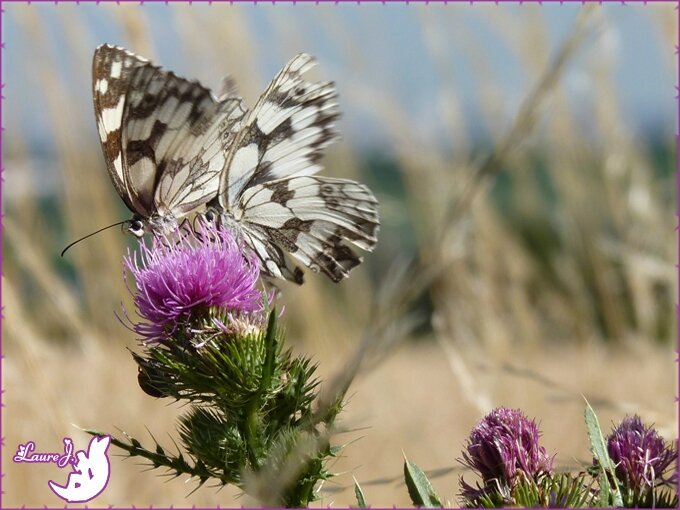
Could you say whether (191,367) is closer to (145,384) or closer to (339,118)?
(145,384)

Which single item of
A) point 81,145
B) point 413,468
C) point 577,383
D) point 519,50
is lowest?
point 577,383

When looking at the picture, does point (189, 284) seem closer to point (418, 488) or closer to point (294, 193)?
point (294, 193)

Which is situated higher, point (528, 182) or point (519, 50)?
point (519, 50)

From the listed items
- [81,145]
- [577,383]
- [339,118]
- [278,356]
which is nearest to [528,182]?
[577,383]

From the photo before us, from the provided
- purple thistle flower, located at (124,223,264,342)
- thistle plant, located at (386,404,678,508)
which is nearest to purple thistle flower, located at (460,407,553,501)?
thistle plant, located at (386,404,678,508)

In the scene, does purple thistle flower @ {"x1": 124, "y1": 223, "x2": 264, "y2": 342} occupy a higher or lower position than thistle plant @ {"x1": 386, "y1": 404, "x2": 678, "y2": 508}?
higher

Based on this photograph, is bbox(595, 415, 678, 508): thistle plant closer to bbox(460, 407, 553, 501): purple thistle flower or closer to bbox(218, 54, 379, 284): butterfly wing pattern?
bbox(460, 407, 553, 501): purple thistle flower
